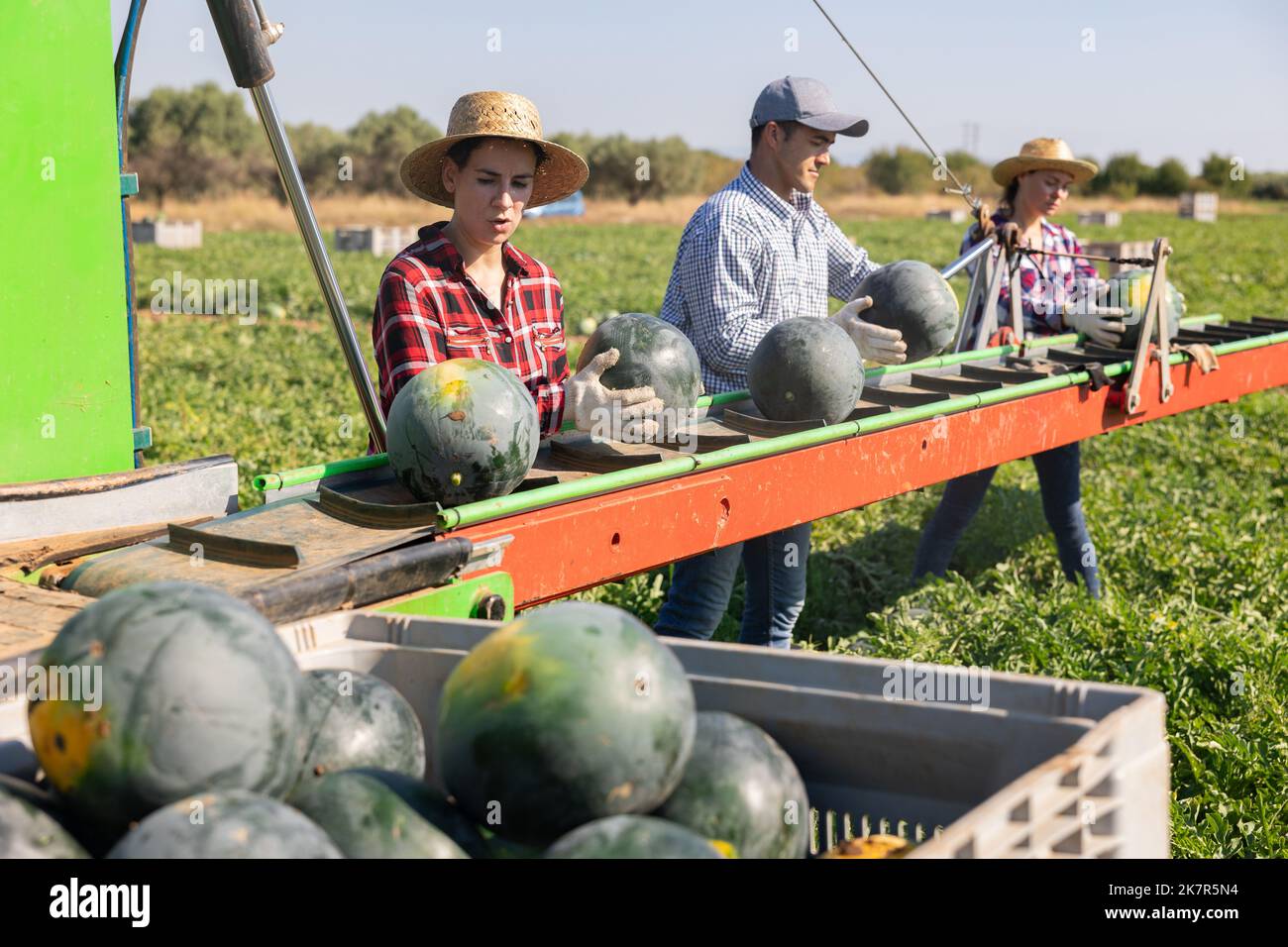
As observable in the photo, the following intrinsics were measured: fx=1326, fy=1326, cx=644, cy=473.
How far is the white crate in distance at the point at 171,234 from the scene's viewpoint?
104 ft

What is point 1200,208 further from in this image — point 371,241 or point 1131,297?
point 1131,297

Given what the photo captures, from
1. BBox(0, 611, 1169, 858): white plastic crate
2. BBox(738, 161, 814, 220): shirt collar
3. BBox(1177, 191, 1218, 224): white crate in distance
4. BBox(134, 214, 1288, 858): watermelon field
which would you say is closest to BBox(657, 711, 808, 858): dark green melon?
BBox(0, 611, 1169, 858): white plastic crate

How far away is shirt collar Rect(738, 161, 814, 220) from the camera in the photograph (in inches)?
194

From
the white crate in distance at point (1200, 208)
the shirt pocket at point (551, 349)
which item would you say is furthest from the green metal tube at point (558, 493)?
the white crate in distance at point (1200, 208)

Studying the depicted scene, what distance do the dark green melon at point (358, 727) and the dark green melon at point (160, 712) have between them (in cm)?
18

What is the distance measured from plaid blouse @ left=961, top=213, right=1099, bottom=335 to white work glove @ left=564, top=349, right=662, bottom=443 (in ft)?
9.81

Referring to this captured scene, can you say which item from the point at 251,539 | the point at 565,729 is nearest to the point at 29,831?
the point at 565,729

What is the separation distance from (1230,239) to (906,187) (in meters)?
48.7

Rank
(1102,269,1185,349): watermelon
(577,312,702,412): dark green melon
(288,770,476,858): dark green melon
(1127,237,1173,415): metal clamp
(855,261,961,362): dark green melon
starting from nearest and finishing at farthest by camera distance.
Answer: (288,770,476,858): dark green melon, (577,312,702,412): dark green melon, (855,261,961,362): dark green melon, (1127,237,1173,415): metal clamp, (1102,269,1185,349): watermelon

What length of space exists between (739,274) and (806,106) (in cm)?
66

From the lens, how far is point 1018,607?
18.5ft

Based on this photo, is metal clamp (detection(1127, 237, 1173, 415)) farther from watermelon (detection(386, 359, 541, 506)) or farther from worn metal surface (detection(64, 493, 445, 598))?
worn metal surface (detection(64, 493, 445, 598))

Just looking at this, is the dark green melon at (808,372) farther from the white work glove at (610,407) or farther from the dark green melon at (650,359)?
the white work glove at (610,407)
